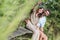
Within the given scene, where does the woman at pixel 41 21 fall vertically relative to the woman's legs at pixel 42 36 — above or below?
above

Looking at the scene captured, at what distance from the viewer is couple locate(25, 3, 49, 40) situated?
126cm

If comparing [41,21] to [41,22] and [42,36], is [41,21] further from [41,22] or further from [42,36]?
[42,36]

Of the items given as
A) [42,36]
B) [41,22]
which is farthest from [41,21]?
[42,36]

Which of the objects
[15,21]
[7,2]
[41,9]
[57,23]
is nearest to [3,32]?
[15,21]

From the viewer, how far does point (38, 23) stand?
1307 mm

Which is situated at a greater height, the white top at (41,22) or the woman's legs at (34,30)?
the white top at (41,22)

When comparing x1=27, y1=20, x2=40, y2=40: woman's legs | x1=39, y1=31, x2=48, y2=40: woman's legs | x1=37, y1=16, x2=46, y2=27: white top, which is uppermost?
x1=37, y1=16, x2=46, y2=27: white top

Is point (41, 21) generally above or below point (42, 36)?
above

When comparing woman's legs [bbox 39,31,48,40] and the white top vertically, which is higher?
the white top

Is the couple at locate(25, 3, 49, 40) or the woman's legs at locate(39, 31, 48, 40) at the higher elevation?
the couple at locate(25, 3, 49, 40)

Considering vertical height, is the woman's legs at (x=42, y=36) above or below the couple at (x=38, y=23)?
below

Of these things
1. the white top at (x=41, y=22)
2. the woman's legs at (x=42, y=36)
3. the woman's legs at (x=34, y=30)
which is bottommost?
the woman's legs at (x=42, y=36)

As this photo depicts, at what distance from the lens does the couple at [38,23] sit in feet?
4.14

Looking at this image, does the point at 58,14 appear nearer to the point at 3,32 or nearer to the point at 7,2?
the point at 7,2
